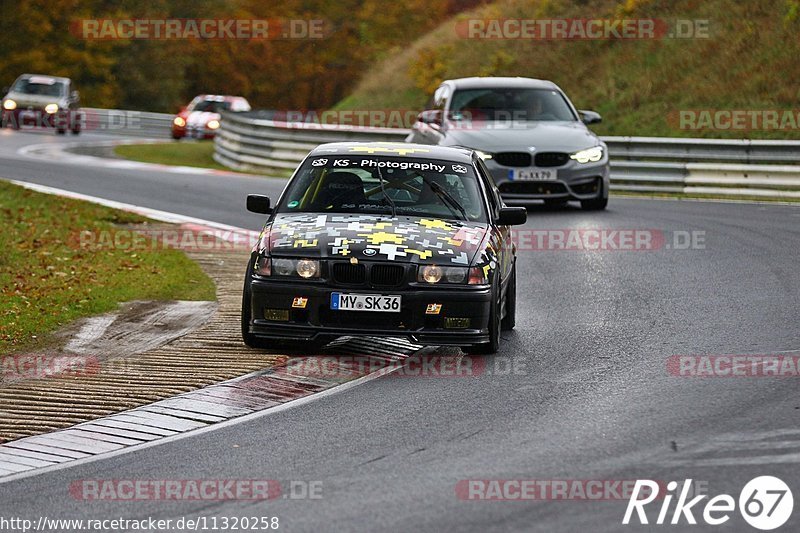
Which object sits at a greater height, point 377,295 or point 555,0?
point 555,0

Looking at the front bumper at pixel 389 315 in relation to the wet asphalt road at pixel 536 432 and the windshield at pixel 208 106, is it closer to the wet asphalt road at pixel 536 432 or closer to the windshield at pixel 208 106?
the wet asphalt road at pixel 536 432

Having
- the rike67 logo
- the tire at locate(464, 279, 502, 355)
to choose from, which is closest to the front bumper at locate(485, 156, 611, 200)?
the tire at locate(464, 279, 502, 355)

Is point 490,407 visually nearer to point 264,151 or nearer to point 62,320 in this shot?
point 62,320

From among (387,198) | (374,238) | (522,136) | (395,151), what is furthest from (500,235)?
(522,136)

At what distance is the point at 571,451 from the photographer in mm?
7473

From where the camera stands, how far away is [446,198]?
11.2 m

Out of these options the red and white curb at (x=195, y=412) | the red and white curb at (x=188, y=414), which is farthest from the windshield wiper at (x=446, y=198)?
the red and white curb at (x=188, y=414)

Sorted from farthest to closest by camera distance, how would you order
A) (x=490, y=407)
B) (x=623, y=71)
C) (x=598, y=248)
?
(x=623, y=71) → (x=598, y=248) → (x=490, y=407)

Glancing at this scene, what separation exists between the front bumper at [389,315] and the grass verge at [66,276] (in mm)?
2245

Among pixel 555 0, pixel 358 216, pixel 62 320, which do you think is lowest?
pixel 62 320

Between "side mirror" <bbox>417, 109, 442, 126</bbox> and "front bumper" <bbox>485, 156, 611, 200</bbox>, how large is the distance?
57.2 inches

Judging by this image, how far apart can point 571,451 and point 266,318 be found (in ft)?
11.0

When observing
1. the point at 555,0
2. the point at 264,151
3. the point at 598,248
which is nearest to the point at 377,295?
the point at 598,248

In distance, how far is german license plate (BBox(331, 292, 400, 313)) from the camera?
10.0m
